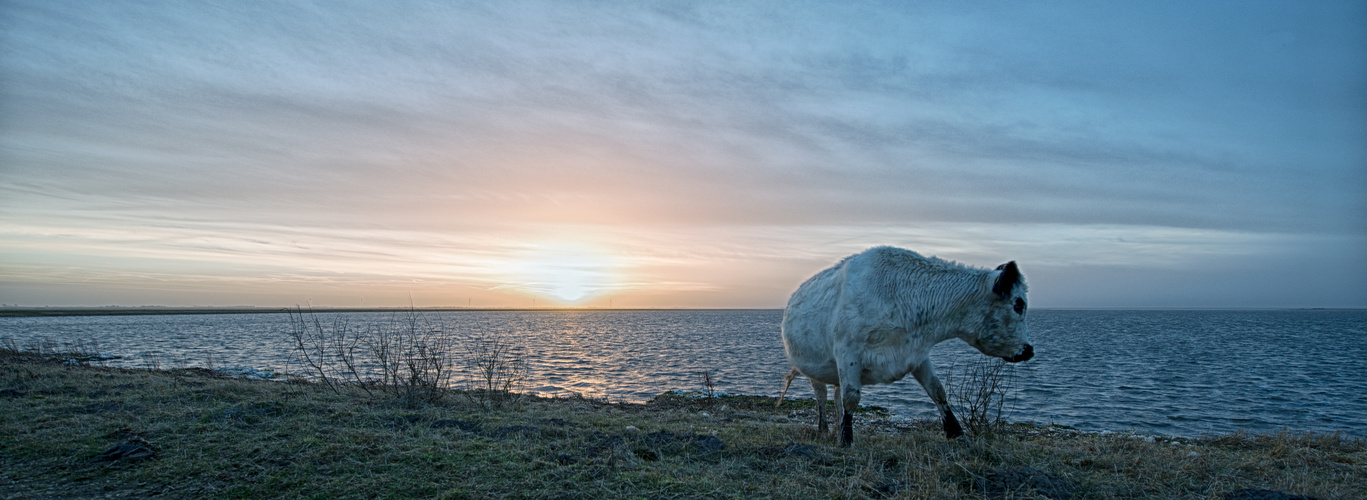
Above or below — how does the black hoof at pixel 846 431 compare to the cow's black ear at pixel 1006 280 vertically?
below

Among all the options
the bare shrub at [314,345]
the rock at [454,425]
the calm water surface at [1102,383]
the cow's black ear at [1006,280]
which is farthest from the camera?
the calm water surface at [1102,383]

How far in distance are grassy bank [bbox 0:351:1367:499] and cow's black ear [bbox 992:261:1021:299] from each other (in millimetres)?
1726

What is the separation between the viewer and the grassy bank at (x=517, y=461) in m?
5.42

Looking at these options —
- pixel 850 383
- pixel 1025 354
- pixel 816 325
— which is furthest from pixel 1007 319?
pixel 816 325

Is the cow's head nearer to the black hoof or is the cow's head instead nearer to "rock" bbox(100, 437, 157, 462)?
the black hoof

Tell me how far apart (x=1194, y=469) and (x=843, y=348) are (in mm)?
3637

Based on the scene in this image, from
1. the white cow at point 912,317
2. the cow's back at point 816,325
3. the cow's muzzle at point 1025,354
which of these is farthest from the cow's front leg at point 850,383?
the cow's muzzle at point 1025,354

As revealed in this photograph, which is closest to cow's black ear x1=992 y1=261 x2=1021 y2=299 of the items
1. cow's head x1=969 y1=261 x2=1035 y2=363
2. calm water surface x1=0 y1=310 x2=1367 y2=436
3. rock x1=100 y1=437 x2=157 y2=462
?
cow's head x1=969 y1=261 x2=1035 y2=363

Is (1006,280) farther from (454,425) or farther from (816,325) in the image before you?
(454,425)

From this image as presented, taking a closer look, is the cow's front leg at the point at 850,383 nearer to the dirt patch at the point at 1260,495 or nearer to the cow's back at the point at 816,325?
the cow's back at the point at 816,325

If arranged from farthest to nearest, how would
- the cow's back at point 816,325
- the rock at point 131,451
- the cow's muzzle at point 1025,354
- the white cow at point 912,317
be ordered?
the cow's back at point 816,325 < the white cow at point 912,317 < the cow's muzzle at point 1025,354 < the rock at point 131,451

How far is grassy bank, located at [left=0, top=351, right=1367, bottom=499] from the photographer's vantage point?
542 cm

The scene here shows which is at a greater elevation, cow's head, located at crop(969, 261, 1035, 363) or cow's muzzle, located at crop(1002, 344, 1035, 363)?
cow's head, located at crop(969, 261, 1035, 363)

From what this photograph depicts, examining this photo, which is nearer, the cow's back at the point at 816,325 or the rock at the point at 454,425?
the cow's back at the point at 816,325
